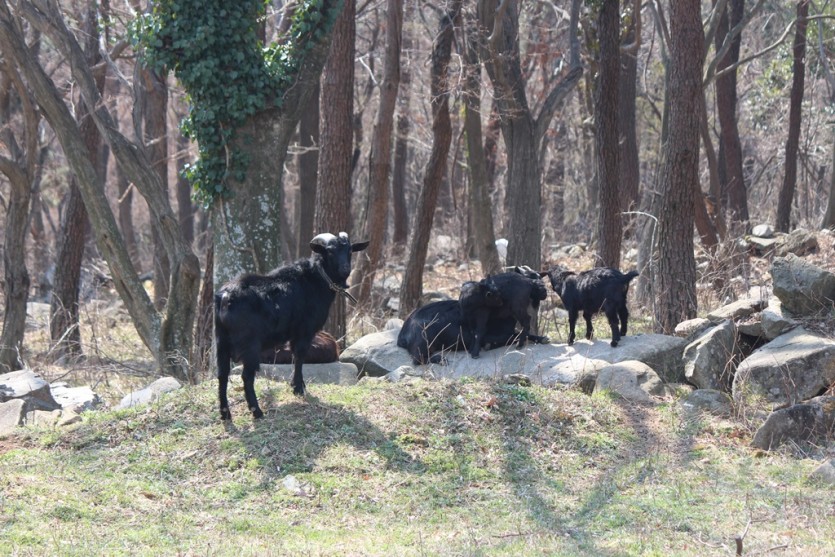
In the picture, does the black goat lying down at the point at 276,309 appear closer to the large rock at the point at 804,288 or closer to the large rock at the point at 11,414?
the large rock at the point at 11,414

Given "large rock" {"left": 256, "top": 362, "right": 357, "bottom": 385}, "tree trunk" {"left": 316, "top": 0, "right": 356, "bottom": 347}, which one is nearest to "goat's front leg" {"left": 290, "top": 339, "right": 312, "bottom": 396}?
"large rock" {"left": 256, "top": 362, "right": 357, "bottom": 385}

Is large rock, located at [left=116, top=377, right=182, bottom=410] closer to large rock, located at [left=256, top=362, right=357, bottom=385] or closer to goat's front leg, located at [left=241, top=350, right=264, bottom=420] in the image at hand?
large rock, located at [left=256, top=362, right=357, bottom=385]

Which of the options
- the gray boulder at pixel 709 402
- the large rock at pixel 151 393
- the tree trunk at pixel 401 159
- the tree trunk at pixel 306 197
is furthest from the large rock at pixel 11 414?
the tree trunk at pixel 401 159

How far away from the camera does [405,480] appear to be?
25.5 feet

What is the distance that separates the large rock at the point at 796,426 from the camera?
8508 millimetres

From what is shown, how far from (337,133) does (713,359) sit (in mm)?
7550

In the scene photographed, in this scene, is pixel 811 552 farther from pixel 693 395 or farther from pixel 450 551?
pixel 693 395

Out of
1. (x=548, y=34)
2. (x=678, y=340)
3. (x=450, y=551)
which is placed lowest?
(x=450, y=551)

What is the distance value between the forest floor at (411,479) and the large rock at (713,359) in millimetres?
813

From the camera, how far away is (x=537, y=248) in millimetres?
15086

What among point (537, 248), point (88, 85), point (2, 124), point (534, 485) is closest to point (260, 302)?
point (534, 485)

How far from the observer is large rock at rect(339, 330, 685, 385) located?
10.6 m

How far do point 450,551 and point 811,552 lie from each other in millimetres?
2385

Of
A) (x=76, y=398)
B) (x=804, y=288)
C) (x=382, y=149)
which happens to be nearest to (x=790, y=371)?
(x=804, y=288)
